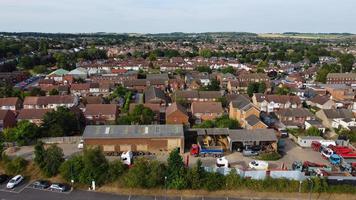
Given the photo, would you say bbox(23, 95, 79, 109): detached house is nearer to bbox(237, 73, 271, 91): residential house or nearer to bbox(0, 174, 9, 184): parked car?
bbox(0, 174, 9, 184): parked car

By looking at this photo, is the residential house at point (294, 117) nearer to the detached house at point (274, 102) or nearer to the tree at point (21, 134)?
the detached house at point (274, 102)

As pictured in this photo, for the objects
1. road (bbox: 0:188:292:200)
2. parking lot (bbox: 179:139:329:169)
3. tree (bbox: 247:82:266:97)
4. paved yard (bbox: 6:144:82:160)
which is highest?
tree (bbox: 247:82:266:97)

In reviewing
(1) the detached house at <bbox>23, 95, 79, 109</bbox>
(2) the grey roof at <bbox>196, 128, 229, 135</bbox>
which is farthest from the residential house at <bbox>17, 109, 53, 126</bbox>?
(2) the grey roof at <bbox>196, 128, 229, 135</bbox>

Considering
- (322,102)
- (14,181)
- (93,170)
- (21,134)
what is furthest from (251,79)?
(14,181)

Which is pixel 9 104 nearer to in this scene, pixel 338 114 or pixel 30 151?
pixel 30 151

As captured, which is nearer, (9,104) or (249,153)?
(249,153)

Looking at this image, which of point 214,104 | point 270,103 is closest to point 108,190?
point 214,104
